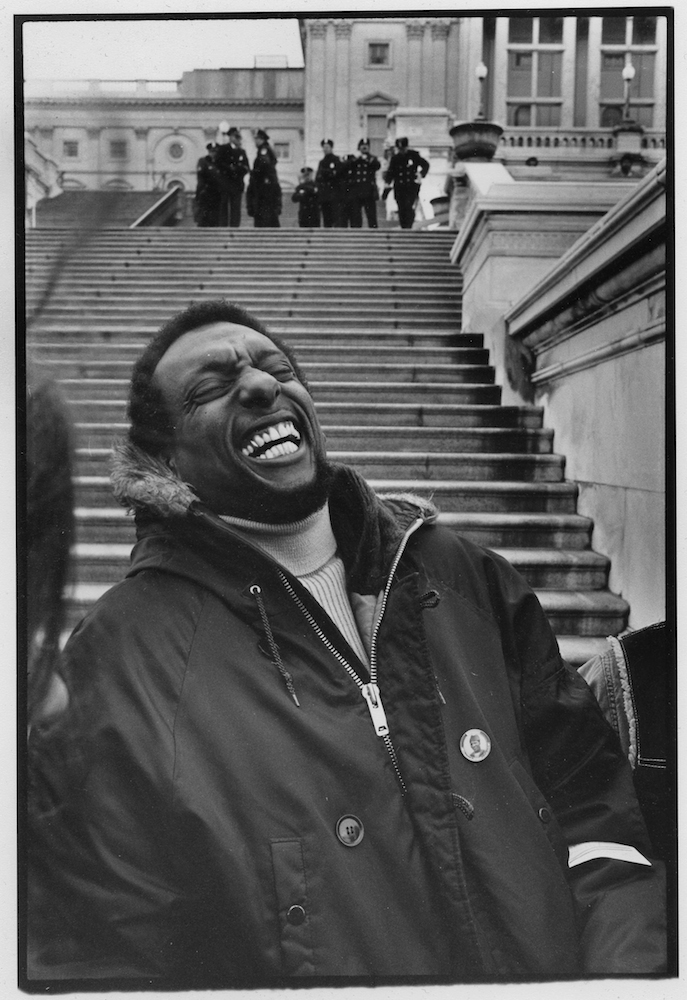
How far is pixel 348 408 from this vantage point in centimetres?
248

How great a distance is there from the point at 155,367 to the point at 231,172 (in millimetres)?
947

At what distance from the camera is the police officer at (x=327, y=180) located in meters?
2.66

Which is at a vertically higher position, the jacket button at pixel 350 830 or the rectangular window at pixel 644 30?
the rectangular window at pixel 644 30

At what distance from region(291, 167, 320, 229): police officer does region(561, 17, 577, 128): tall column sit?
34.5 inches

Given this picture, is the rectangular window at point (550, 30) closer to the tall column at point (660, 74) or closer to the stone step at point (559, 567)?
the tall column at point (660, 74)

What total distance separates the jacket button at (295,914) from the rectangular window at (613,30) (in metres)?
2.44

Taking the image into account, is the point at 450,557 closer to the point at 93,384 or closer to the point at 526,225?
the point at 93,384

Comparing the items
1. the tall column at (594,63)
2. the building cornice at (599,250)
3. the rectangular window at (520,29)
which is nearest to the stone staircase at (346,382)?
the building cornice at (599,250)

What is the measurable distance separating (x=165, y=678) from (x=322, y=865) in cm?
58

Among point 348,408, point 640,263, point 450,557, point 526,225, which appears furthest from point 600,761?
point 526,225

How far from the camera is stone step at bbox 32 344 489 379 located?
2.25m

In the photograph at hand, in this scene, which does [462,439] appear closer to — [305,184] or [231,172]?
[305,184]

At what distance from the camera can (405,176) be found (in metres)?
3.00

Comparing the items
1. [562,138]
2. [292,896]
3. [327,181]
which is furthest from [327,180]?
[292,896]
